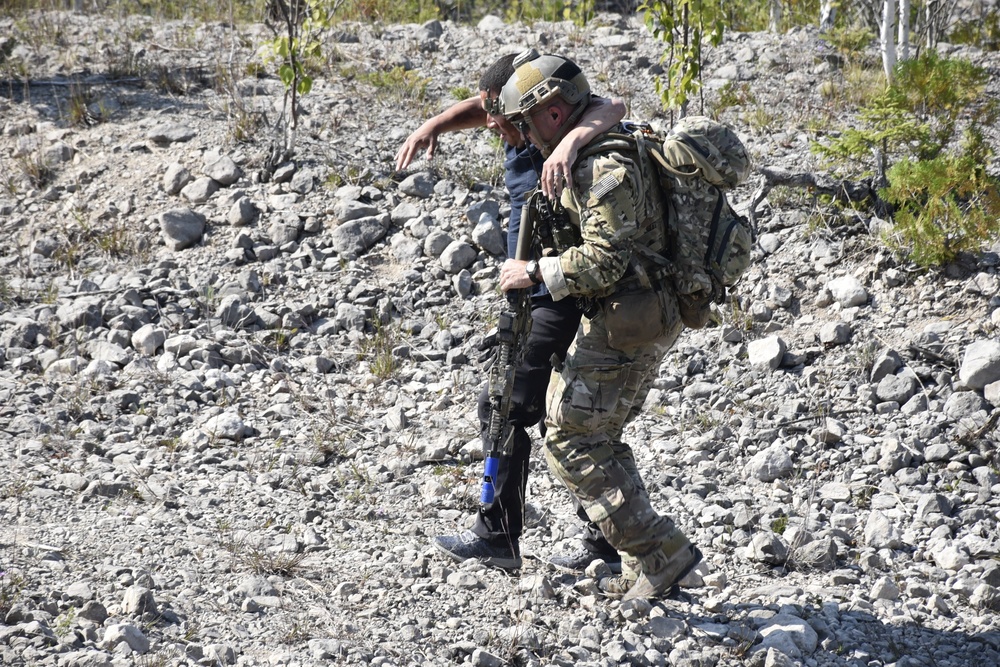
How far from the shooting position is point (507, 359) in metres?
3.77

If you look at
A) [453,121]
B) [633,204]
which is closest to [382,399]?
[453,121]

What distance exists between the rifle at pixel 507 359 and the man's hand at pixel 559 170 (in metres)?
0.28

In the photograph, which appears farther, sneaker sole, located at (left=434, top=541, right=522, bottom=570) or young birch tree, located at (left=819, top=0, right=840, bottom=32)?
young birch tree, located at (left=819, top=0, right=840, bottom=32)

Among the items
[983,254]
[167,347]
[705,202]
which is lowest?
[167,347]

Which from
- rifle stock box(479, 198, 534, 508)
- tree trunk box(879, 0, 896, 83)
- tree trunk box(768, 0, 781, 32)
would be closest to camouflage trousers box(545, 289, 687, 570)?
rifle stock box(479, 198, 534, 508)

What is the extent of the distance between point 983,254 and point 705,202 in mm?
3045

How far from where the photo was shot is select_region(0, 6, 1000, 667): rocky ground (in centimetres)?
367

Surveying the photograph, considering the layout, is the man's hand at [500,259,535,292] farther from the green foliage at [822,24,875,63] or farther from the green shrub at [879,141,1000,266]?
the green foliage at [822,24,875,63]

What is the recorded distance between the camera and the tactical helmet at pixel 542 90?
3.38 m

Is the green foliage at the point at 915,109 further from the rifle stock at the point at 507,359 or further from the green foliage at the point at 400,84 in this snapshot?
the green foliage at the point at 400,84

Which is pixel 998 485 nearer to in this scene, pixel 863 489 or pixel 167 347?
pixel 863 489

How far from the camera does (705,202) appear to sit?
3.43 metres

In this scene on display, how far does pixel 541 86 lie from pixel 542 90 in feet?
0.05

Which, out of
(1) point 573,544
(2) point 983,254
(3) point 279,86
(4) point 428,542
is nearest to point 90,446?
(4) point 428,542
